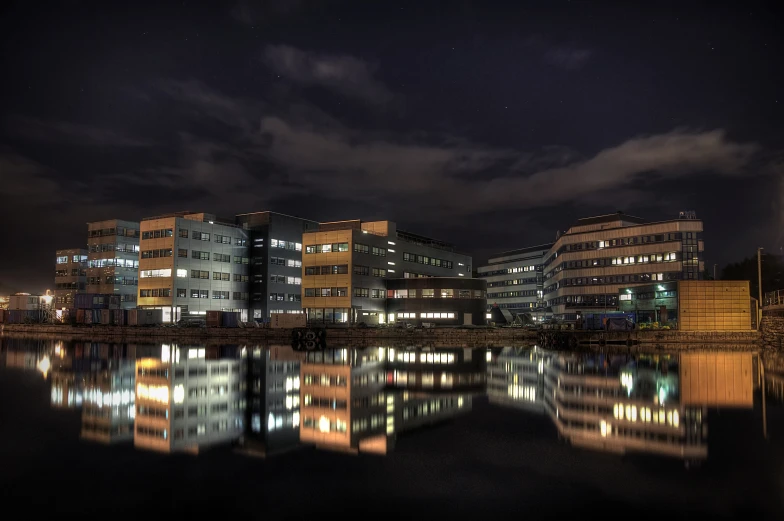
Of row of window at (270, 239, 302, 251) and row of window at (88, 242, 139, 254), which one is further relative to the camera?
row of window at (88, 242, 139, 254)

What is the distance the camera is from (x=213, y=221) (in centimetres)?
13088

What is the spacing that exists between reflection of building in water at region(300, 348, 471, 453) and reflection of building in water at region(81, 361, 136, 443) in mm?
7155

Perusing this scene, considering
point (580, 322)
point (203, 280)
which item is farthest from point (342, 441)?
point (203, 280)

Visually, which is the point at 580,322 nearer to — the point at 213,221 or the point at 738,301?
the point at 738,301

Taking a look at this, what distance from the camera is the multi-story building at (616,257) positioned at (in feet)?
422

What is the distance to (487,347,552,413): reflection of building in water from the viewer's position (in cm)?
3095

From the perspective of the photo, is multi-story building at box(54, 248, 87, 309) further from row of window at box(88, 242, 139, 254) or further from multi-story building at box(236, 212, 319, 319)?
multi-story building at box(236, 212, 319, 319)

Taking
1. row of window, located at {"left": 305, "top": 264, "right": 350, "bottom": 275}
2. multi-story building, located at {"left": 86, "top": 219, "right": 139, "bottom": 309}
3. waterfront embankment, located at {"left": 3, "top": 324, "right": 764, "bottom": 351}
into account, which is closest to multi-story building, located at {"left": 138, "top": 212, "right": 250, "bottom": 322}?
waterfront embankment, located at {"left": 3, "top": 324, "right": 764, "bottom": 351}

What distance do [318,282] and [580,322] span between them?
48.0 m

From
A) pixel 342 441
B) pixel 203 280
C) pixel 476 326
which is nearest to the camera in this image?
pixel 342 441

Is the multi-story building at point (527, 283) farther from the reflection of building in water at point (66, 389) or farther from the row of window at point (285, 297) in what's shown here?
the reflection of building in water at point (66, 389)

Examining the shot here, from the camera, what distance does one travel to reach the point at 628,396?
32.6 m

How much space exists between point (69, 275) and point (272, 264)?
3291 inches

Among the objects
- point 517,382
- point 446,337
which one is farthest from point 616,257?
point 517,382
